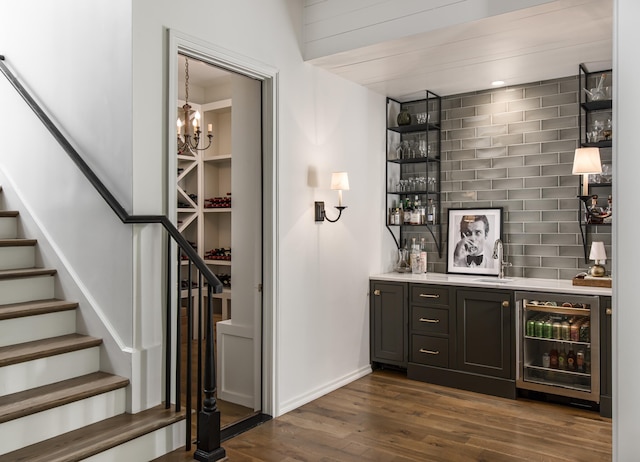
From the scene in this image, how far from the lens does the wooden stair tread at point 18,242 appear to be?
340 cm

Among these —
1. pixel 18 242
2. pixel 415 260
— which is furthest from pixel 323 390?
pixel 18 242

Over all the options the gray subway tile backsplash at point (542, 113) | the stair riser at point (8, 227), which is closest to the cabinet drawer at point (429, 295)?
the gray subway tile backsplash at point (542, 113)

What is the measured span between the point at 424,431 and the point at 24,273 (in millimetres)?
2748

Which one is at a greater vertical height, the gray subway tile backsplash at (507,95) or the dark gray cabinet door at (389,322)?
the gray subway tile backsplash at (507,95)

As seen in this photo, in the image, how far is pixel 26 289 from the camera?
3236 millimetres

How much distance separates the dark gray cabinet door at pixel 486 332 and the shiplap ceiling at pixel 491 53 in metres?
1.81

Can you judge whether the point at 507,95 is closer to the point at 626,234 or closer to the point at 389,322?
the point at 389,322

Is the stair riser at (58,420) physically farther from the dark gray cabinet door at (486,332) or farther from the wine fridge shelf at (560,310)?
the wine fridge shelf at (560,310)

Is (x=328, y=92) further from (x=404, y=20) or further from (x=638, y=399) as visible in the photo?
(x=638, y=399)

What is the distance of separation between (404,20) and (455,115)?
1.72 meters

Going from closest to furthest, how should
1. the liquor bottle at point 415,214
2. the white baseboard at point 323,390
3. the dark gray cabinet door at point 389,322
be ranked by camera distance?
the white baseboard at point 323,390 < the dark gray cabinet door at point 389,322 < the liquor bottle at point 415,214

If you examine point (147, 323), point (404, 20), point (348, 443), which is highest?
point (404, 20)

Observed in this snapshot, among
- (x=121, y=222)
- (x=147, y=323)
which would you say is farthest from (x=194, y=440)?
(x=121, y=222)

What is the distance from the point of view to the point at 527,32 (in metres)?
3.38
